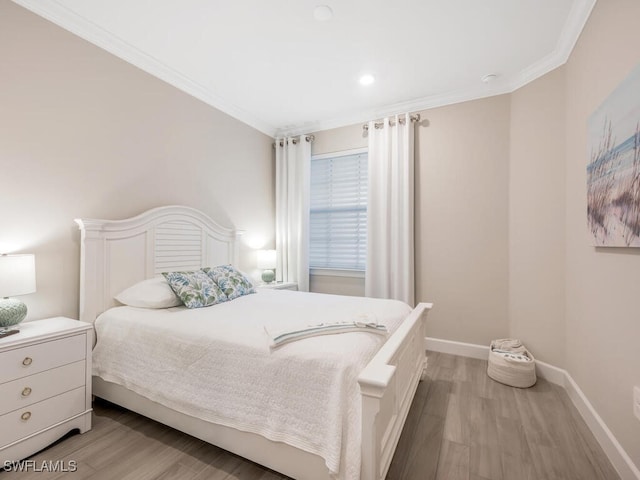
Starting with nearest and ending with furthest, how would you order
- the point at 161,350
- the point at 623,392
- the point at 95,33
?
the point at 623,392
the point at 161,350
the point at 95,33

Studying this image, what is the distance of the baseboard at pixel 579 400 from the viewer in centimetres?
150

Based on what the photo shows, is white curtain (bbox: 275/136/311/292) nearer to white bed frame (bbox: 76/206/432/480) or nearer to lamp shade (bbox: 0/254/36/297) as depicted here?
white bed frame (bbox: 76/206/432/480)

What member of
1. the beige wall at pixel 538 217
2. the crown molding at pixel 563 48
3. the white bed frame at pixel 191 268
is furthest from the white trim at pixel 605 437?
the crown molding at pixel 563 48

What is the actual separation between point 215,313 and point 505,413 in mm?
2115

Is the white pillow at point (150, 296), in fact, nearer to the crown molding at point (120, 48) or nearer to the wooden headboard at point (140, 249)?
the wooden headboard at point (140, 249)

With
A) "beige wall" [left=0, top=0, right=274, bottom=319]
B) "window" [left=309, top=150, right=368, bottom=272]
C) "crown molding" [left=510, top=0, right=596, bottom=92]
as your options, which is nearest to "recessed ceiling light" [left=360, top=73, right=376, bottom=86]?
"window" [left=309, top=150, right=368, bottom=272]

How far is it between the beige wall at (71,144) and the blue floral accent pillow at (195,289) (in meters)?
0.69

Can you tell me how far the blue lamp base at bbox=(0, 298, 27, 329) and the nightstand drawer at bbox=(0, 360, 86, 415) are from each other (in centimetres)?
33

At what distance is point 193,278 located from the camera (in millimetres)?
2395

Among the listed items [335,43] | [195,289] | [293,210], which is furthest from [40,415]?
[335,43]

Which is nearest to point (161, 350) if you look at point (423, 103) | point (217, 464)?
point (217, 464)

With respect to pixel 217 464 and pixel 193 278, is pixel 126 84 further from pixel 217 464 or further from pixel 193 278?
pixel 217 464

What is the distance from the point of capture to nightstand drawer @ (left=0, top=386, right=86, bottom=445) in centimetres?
152

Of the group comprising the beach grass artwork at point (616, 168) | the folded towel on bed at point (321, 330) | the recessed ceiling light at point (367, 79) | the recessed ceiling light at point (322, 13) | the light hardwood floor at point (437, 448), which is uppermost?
the recessed ceiling light at point (367, 79)
